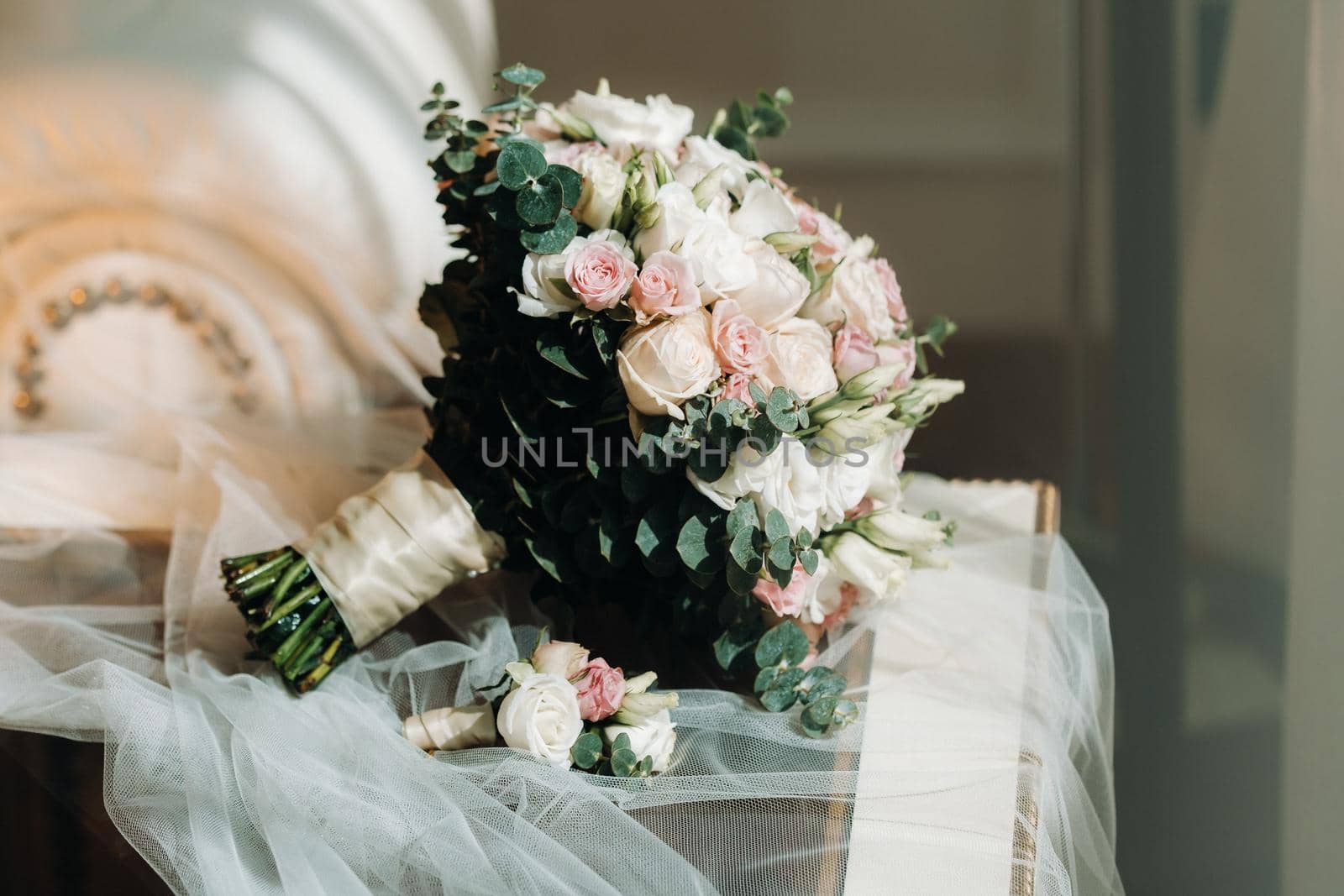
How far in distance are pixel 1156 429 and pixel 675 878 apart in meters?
1.16

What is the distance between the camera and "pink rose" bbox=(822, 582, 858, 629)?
40.0 inches

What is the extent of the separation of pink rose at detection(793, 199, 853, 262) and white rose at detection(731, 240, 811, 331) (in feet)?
0.32

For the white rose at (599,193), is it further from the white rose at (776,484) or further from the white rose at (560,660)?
the white rose at (560,660)

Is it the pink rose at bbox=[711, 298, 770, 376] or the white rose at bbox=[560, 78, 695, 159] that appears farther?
the white rose at bbox=[560, 78, 695, 159]

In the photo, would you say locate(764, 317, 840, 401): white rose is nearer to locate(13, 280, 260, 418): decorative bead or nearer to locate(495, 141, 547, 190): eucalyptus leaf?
locate(495, 141, 547, 190): eucalyptus leaf

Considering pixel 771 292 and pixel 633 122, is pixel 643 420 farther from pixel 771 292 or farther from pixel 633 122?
pixel 633 122

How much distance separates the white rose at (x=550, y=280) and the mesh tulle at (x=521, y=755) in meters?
0.31

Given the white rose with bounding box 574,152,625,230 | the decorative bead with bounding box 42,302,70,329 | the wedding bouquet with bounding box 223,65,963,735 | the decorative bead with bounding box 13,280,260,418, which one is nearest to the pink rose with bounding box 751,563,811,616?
the wedding bouquet with bounding box 223,65,963,735

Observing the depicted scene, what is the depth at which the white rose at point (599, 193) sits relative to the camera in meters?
0.91

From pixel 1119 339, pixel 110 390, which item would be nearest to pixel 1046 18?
pixel 1119 339

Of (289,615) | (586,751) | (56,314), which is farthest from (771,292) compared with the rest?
(56,314)

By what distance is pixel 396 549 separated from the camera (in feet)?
3.26

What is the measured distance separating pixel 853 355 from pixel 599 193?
25 cm

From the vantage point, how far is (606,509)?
0.93 m
